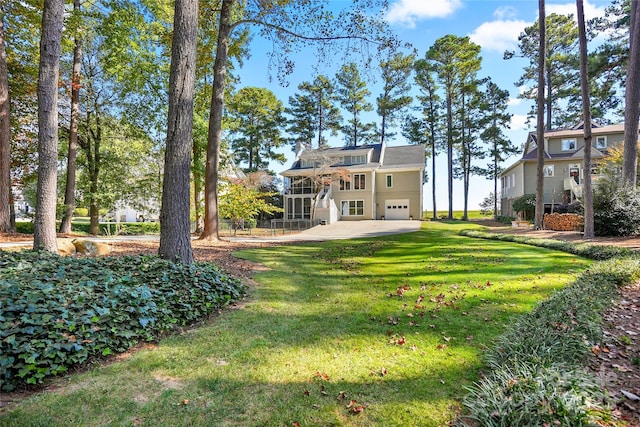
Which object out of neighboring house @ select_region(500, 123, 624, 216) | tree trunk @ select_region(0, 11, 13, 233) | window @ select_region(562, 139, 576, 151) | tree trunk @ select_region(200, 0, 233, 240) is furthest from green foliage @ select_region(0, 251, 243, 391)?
window @ select_region(562, 139, 576, 151)

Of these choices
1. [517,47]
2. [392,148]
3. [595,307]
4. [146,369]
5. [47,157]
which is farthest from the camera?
[392,148]

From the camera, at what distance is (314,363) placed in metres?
3.13

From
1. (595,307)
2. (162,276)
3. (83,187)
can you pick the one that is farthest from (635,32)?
(83,187)

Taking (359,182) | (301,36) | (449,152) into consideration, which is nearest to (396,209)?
(359,182)

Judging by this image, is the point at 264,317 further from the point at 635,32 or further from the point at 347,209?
the point at 347,209

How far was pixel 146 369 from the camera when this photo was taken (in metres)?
2.95

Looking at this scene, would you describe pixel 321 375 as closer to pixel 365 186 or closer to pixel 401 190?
pixel 365 186

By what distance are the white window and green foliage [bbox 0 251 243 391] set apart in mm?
24447

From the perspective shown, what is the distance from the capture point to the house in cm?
2823

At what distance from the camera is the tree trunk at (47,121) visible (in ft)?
19.6

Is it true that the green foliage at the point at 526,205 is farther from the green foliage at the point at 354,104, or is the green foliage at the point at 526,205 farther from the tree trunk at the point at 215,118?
the tree trunk at the point at 215,118

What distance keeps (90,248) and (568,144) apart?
3173 cm

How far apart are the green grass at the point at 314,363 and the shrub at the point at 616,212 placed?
8365 mm

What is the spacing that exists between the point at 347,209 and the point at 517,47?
843 inches
